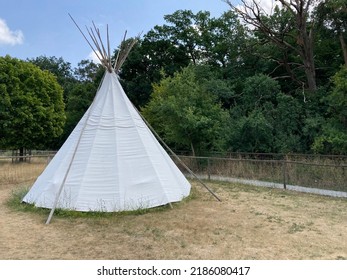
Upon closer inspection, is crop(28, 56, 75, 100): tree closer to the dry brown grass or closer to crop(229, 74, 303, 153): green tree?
crop(229, 74, 303, 153): green tree

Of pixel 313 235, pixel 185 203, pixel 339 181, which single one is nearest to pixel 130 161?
pixel 185 203

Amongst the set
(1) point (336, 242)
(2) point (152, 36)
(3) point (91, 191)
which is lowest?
(1) point (336, 242)

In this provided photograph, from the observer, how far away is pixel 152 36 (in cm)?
2755

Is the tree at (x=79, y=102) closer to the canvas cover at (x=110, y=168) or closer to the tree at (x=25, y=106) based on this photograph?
the tree at (x=25, y=106)

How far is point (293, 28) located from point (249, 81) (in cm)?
513

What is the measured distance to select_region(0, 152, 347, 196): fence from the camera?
9.71 m

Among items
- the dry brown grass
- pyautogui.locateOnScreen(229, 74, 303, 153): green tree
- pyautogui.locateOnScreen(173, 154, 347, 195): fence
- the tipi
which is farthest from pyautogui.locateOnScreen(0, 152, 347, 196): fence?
the tipi

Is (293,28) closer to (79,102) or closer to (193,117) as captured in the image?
(193,117)

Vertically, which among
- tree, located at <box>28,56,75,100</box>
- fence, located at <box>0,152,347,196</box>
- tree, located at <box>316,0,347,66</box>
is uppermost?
tree, located at <box>28,56,75,100</box>

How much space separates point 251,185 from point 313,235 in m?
5.16

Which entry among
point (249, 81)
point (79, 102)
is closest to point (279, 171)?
point (249, 81)

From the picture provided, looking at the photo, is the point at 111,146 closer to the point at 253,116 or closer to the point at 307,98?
the point at 253,116

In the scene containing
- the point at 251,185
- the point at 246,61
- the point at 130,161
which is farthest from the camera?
the point at 246,61

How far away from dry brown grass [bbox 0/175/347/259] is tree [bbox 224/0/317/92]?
1218 cm
